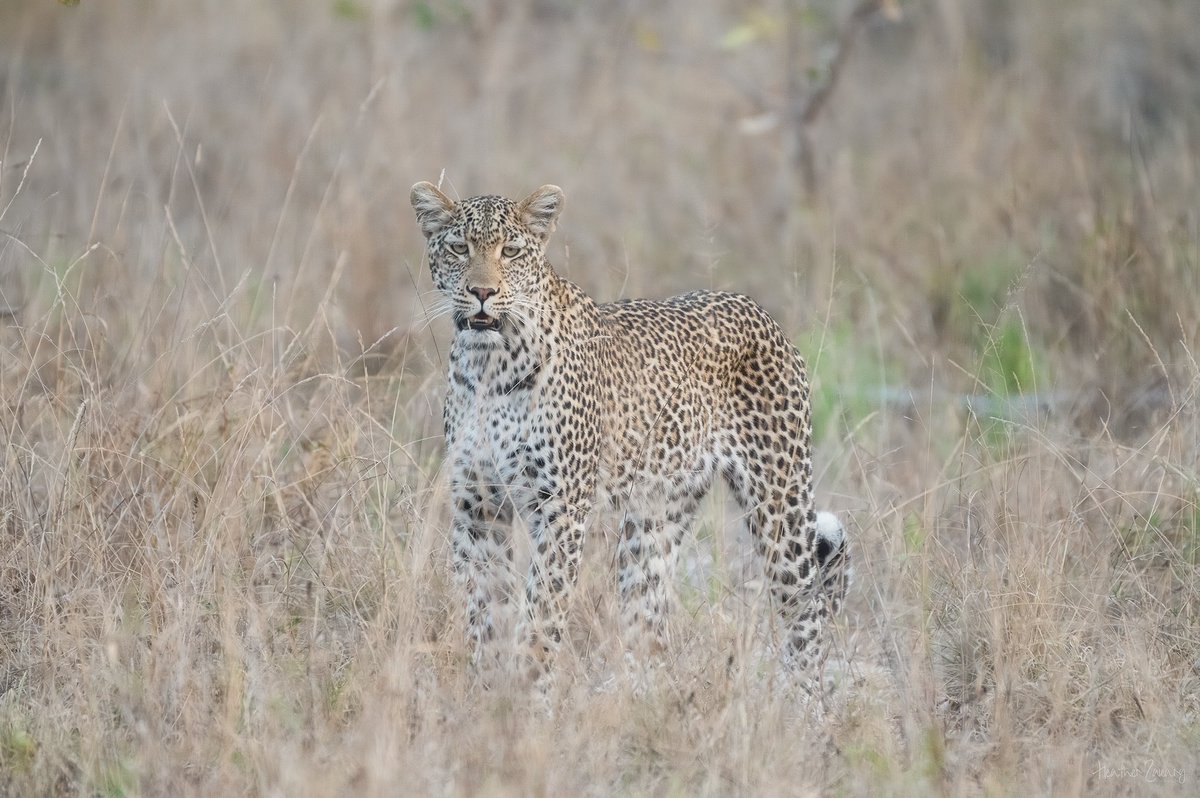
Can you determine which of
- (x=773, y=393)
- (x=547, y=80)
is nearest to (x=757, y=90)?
(x=547, y=80)

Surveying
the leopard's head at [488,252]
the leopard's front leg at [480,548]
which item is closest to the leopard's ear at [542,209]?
the leopard's head at [488,252]

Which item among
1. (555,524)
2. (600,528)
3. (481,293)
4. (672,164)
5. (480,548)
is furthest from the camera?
(672,164)

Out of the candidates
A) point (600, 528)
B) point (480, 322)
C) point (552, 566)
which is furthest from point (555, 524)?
point (480, 322)

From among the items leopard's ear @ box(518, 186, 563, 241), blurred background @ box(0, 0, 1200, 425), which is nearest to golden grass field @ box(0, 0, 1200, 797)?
blurred background @ box(0, 0, 1200, 425)

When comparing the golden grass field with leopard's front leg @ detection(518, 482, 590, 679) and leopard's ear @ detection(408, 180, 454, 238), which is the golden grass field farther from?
leopard's ear @ detection(408, 180, 454, 238)

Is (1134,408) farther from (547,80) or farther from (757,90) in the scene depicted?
(547,80)

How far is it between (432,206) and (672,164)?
5921 millimetres

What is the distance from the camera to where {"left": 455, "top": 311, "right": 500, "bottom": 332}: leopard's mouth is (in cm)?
534

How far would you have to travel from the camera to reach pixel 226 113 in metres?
12.3

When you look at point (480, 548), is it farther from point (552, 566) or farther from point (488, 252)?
point (488, 252)

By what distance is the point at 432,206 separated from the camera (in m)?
5.65

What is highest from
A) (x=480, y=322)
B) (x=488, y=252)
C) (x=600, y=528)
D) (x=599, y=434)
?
(x=488, y=252)

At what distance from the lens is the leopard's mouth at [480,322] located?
534 cm

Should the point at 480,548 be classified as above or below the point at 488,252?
below
